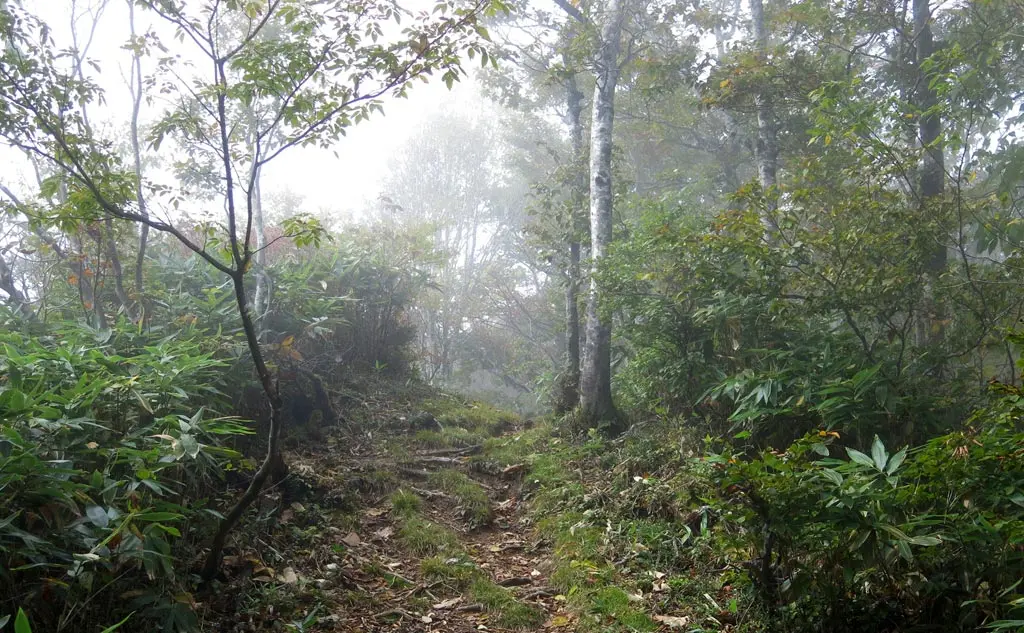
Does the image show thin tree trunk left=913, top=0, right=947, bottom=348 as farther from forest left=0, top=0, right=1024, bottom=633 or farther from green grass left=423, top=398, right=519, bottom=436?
green grass left=423, top=398, right=519, bottom=436

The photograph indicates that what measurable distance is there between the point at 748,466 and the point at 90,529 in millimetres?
3204

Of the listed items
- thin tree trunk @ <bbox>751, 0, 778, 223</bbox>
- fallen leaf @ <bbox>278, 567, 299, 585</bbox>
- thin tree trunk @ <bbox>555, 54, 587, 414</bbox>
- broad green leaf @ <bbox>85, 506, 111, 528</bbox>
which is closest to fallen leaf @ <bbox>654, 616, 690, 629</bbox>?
fallen leaf @ <bbox>278, 567, 299, 585</bbox>

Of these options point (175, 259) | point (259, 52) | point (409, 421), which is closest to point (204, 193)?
point (175, 259)

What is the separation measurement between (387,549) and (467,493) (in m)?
1.39

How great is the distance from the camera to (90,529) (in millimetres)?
3090

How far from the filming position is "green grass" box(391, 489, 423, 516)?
5.84 meters

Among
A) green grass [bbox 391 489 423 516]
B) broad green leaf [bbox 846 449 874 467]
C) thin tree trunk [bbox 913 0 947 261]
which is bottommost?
green grass [bbox 391 489 423 516]

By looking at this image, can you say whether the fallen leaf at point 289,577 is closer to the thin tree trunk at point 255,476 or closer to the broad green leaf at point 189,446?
the thin tree trunk at point 255,476

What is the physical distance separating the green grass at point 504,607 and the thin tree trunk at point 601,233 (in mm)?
3735

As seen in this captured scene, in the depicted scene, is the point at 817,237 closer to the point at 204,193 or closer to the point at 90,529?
the point at 90,529

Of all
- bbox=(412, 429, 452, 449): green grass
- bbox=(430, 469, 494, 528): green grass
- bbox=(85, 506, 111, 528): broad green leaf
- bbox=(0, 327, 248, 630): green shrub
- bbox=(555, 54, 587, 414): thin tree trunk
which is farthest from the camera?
bbox=(555, 54, 587, 414): thin tree trunk

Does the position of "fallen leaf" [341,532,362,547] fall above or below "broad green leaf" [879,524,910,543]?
below

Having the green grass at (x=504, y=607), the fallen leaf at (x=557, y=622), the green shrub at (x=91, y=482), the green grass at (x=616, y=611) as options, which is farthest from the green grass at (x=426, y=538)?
the green shrub at (x=91, y=482)

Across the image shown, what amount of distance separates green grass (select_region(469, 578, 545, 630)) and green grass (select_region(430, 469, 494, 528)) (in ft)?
4.45
